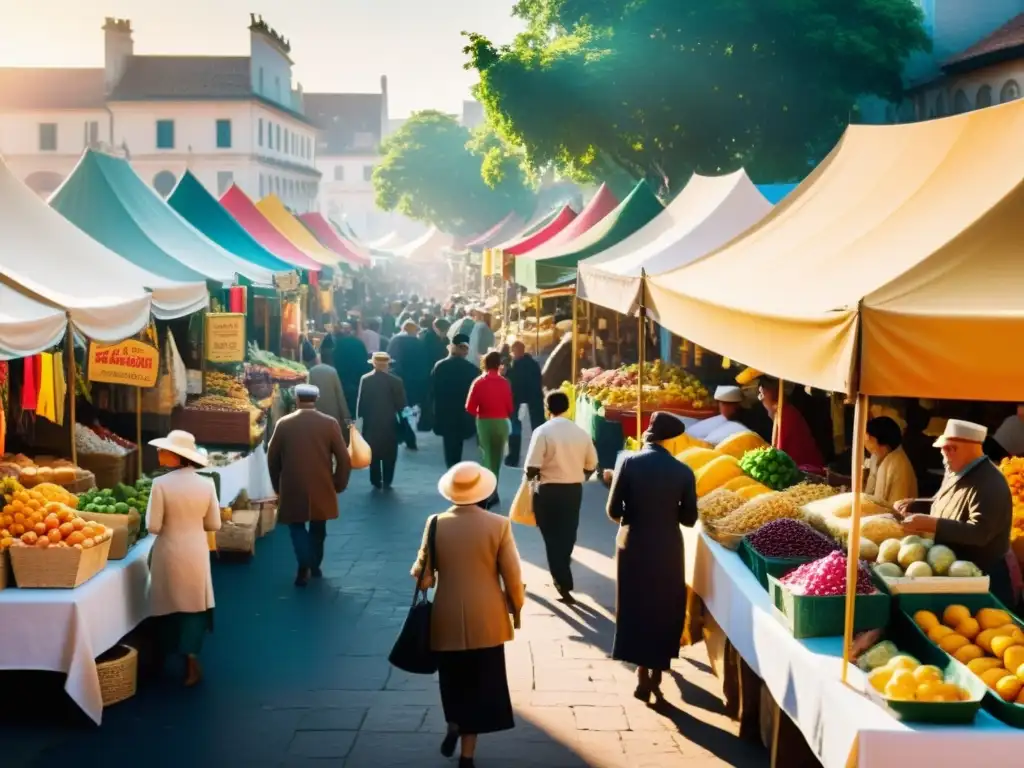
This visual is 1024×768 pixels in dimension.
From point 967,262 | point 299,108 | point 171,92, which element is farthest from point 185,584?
point 299,108

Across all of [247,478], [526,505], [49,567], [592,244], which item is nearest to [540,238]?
[592,244]

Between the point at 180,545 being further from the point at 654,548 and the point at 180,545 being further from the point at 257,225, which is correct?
the point at 257,225

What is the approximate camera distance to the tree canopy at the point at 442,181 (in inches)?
3255

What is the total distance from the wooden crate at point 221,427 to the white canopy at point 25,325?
5688 mm

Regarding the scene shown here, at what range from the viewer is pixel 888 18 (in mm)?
35656

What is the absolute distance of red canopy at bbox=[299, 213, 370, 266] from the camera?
41.4 m

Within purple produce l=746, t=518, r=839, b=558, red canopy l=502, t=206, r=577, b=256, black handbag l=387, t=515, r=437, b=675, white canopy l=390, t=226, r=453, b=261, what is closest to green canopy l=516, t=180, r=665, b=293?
red canopy l=502, t=206, r=577, b=256

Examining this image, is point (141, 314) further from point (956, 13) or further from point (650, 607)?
point (956, 13)

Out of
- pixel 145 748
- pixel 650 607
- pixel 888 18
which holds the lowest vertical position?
pixel 145 748

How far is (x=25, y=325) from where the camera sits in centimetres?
863

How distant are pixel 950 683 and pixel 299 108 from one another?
99.8 meters

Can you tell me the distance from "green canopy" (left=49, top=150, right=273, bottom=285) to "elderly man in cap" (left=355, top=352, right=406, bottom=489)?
223cm

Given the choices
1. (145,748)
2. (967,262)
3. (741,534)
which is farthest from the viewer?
(741,534)

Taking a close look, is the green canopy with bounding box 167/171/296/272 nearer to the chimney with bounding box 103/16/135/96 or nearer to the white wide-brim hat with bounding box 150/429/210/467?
the white wide-brim hat with bounding box 150/429/210/467
